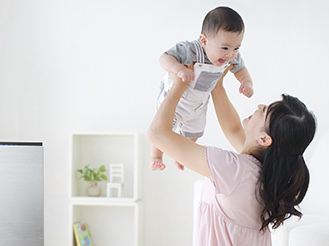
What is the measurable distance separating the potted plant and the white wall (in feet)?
0.75

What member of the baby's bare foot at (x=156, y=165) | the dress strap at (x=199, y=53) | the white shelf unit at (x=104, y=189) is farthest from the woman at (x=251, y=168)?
the white shelf unit at (x=104, y=189)

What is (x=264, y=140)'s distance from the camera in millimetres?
1135

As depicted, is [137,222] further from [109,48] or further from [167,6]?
[167,6]

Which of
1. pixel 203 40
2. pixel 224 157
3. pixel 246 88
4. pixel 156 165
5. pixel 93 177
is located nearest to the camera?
pixel 224 157

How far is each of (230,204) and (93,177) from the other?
1.73 m

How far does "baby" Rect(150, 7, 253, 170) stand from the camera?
1.18 meters

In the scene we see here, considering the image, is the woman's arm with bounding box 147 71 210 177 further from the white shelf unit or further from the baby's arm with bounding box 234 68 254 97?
the white shelf unit

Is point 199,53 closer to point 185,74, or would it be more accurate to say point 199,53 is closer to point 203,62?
point 203,62

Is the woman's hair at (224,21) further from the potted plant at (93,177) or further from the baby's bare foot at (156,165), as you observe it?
the potted plant at (93,177)

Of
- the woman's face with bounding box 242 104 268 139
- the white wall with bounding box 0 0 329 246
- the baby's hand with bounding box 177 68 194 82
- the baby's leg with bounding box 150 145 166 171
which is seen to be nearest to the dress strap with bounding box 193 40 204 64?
the baby's hand with bounding box 177 68 194 82

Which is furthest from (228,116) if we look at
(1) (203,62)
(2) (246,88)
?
(1) (203,62)

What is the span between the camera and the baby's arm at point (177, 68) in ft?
3.77

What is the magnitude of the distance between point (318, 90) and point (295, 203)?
1.64m

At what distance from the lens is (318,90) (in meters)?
2.67
